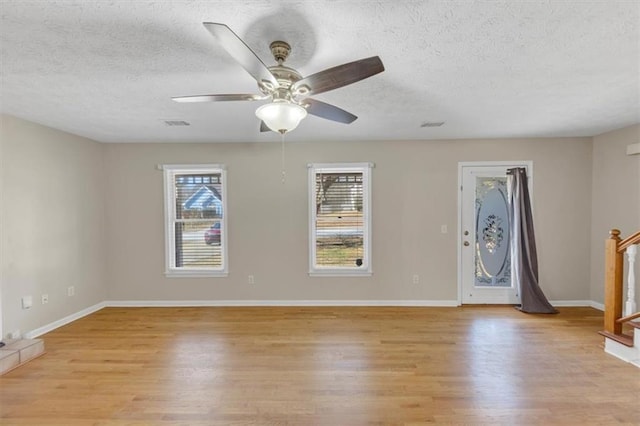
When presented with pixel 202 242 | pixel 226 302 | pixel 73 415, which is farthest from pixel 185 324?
pixel 73 415

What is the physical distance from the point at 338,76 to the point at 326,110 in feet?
1.52

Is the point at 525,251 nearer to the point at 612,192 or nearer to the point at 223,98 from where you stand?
the point at 612,192

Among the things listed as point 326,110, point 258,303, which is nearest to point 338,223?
point 258,303

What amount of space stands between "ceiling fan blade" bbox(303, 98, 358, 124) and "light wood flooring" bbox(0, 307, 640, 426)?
2.08 meters

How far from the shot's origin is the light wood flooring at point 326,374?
199 centimetres

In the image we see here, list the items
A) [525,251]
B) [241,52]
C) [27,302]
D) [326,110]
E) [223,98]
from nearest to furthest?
1. [241,52]
2. [223,98]
3. [326,110]
4. [27,302]
5. [525,251]

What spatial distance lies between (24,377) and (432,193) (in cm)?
472

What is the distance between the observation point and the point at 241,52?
1.36 meters

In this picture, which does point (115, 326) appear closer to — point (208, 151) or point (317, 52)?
point (208, 151)

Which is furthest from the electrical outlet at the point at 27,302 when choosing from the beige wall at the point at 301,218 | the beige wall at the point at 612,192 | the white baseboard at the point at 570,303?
the beige wall at the point at 612,192

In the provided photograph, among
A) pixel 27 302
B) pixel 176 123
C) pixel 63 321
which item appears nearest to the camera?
pixel 27 302

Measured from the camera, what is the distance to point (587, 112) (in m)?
2.92

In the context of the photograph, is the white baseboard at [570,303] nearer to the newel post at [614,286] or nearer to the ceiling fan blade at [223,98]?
the newel post at [614,286]

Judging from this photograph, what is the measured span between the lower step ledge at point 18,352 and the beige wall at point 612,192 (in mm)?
6518
